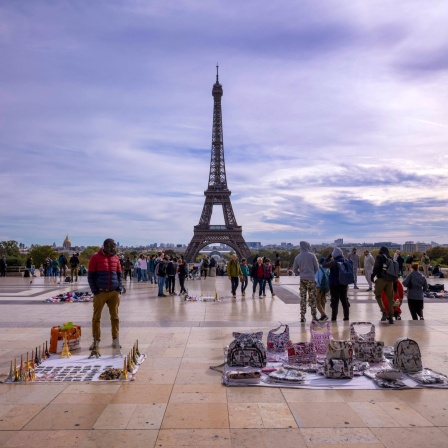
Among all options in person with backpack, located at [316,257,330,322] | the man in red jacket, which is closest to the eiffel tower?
person with backpack, located at [316,257,330,322]

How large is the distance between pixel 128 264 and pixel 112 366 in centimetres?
2033

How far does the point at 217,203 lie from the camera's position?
7575 centimetres

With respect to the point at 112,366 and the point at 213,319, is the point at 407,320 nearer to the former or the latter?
the point at 213,319

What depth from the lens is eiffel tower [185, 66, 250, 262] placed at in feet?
234

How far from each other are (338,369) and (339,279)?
5366mm

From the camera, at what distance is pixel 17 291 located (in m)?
19.9

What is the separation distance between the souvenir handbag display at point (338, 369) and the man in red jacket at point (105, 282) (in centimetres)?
327

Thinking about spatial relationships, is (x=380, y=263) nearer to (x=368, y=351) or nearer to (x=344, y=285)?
(x=344, y=285)

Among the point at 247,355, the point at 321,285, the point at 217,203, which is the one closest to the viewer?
the point at 247,355

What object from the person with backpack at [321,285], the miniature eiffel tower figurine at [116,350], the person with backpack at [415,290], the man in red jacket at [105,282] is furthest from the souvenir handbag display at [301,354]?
the person with backpack at [415,290]

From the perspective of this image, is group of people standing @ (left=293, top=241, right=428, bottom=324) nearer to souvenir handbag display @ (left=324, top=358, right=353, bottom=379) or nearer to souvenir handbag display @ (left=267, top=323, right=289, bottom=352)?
souvenir handbag display @ (left=267, top=323, right=289, bottom=352)

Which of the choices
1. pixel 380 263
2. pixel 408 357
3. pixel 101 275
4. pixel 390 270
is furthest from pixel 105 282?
pixel 390 270

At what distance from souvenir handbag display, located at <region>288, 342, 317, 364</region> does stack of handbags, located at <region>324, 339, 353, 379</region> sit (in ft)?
1.36

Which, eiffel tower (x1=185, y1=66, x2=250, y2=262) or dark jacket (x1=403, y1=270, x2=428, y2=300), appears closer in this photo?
dark jacket (x1=403, y1=270, x2=428, y2=300)
